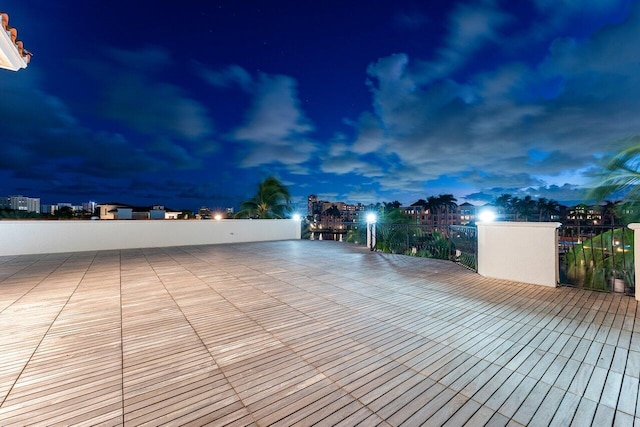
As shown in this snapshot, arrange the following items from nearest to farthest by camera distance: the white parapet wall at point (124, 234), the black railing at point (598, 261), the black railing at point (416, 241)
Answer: the black railing at point (598, 261) < the white parapet wall at point (124, 234) < the black railing at point (416, 241)

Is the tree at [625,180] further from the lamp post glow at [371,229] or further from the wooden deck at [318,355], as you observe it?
the lamp post glow at [371,229]

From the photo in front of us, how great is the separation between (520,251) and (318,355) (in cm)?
435

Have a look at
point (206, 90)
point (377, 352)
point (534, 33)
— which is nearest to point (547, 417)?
point (377, 352)

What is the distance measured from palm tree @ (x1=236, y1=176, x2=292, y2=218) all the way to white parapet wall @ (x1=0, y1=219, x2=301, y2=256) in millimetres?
1209

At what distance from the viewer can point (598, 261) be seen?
483 cm

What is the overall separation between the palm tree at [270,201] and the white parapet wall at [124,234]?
1.21 meters

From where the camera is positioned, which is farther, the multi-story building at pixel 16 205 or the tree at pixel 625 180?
the multi-story building at pixel 16 205

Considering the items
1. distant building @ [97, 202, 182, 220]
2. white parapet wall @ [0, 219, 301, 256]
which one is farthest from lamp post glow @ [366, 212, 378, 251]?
distant building @ [97, 202, 182, 220]

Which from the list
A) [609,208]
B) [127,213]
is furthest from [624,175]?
[127,213]

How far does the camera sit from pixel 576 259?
4.97 m

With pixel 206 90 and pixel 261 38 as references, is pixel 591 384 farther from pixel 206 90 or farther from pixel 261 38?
pixel 206 90

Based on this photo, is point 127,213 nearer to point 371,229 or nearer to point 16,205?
point 16,205

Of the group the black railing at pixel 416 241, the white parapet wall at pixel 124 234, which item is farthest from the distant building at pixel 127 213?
the black railing at pixel 416 241

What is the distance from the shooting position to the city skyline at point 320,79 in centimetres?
1080
